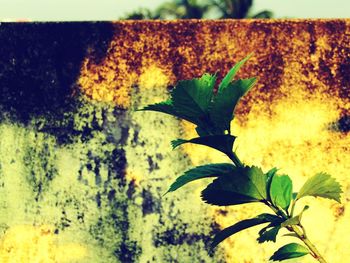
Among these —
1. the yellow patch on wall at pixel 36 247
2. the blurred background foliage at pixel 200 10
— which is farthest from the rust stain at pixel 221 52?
the blurred background foliage at pixel 200 10

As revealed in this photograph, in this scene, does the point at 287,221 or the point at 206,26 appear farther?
the point at 206,26

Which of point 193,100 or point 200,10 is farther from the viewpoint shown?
point 200,10

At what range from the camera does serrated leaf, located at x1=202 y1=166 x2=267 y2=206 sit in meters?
0.57

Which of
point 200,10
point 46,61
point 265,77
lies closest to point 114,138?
point 46,61

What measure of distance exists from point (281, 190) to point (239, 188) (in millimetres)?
56

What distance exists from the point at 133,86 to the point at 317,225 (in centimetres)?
67

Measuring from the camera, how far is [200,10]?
1886cm

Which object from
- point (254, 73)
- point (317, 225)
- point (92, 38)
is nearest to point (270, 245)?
point (317, 225)

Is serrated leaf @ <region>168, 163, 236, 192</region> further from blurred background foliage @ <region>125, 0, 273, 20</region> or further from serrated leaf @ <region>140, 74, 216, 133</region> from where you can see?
blurred background foliage @ <region>125, 0, 273, 20</region>

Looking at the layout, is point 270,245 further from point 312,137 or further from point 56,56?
point 56,56

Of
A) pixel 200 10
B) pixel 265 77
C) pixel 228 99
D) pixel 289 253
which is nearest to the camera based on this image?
pixel 228 99

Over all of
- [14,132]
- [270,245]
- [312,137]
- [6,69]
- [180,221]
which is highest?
[6,69]

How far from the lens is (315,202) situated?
1375 mm

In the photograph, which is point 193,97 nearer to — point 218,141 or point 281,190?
point 218,141
